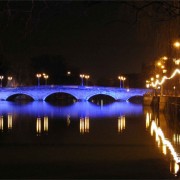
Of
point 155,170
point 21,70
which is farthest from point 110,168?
point 21,70

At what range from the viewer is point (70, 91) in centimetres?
10469

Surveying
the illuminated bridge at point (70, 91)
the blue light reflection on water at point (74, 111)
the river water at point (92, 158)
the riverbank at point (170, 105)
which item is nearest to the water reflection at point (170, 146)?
the river water at point (92, 158)

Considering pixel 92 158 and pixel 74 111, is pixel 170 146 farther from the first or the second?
pixel 74 111

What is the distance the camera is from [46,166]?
48.9 ft

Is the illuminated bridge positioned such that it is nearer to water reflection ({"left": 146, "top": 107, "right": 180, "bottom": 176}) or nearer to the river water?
water reflection ({"left": 146, "top": 107, "right": 180, "bottom": 176})

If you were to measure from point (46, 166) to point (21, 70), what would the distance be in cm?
9846

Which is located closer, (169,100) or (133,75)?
(169,100)

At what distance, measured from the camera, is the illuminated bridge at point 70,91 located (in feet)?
331

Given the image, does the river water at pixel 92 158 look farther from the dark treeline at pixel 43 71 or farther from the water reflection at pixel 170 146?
the dark treeline at pixel 43 71

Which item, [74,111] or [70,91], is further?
[70,91]

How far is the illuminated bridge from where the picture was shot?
331 ft

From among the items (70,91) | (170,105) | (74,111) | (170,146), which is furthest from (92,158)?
(70,91)

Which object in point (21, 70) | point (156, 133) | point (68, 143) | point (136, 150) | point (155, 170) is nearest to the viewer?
point (155, 170)

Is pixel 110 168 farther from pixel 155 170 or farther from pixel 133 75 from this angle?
pixel 133 75
